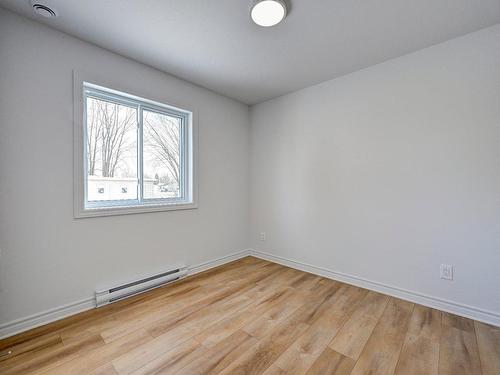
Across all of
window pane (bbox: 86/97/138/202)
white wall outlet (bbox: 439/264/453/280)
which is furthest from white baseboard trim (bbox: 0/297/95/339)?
white wall outlet (bbox: 439/264/453/280)

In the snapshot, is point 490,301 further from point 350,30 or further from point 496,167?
point 350,30

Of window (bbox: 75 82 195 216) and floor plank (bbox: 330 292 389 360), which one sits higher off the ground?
window (bbox: 75 82 195 216)

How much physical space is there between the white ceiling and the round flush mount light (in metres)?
0.08

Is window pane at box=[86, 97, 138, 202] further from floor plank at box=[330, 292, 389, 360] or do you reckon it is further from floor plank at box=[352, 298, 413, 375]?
floor plank at box=[352, 298, 413, 375]

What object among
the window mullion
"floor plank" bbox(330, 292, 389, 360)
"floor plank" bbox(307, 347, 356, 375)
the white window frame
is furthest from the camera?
the window mullion

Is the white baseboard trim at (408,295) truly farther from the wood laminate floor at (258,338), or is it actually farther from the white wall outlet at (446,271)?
the white wall outlet at (446,271)

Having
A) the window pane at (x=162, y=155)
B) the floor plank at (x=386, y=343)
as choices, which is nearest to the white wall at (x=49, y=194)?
the window pane at (x=162, y=155)

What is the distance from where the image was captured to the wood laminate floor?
141 cm

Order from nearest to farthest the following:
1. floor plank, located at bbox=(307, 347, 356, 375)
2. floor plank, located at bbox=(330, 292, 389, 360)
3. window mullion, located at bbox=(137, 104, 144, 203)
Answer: floor plank, located at bbox=(307, 347, 356, 375) → floor plank, located at bbox=(330, 292, 389, 360) → window mullion, located at bbox=(137, 104, 144, 203)

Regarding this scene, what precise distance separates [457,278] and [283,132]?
2.50 metres

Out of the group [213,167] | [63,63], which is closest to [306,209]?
[213,167]

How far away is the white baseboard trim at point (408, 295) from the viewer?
1866mm

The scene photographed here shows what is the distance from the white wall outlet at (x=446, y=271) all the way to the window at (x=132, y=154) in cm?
274

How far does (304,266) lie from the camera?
9.90 feet
